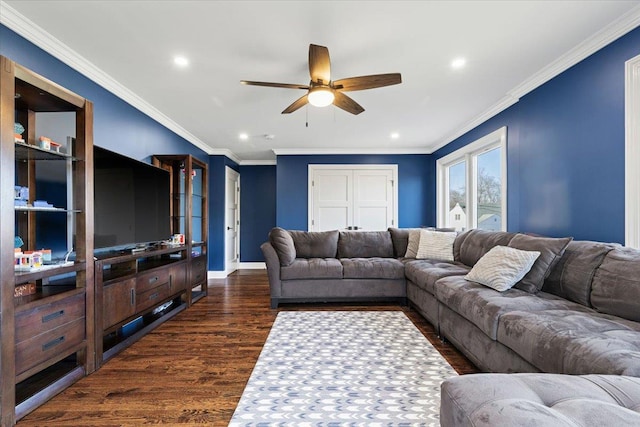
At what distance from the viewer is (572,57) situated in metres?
2.49

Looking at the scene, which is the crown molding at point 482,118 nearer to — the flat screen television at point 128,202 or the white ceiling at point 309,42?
the white ceiling at point 309,42

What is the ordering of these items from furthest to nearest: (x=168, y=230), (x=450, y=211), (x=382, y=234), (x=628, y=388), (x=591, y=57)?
(x=450, y=211) → (x=382, y=234) → (x=168, y=230) → (x=591, y=57) → (x=628, y=388)

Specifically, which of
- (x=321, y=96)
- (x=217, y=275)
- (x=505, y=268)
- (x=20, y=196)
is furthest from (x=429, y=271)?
(x=217, y=275)

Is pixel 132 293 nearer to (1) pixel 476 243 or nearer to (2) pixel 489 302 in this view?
(2) pixel 489 302

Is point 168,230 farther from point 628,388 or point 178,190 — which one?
point 628,388

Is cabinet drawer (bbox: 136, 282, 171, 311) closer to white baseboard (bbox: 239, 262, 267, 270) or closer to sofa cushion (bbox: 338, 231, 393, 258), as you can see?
sofa cushion (bbox: 338, 231, 393, 258)

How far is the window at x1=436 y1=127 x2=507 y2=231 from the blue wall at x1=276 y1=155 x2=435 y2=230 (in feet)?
1.38

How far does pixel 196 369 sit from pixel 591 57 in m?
3.93

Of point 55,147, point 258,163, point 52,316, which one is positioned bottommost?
point 52,316

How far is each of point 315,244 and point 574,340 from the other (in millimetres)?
3212

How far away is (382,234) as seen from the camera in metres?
4.57

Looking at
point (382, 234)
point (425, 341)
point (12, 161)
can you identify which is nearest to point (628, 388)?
point (425, 341)

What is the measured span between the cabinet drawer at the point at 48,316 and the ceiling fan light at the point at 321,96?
7.37 ft

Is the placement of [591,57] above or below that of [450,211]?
above
